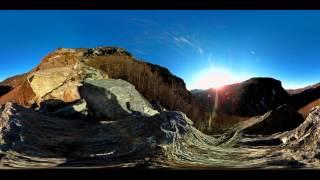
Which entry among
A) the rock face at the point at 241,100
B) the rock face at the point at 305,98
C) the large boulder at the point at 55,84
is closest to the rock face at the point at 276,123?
the rock face at the point at 241,100

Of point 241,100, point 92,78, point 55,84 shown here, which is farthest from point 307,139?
point 241,100

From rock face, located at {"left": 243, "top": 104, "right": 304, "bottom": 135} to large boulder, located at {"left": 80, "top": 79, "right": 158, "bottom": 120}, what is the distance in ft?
3.97

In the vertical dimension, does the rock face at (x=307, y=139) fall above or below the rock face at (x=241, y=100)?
below

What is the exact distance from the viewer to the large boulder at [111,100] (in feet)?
18.2

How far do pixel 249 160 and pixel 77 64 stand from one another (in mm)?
5263

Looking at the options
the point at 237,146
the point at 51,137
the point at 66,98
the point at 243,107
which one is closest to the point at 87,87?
the point at 66,98


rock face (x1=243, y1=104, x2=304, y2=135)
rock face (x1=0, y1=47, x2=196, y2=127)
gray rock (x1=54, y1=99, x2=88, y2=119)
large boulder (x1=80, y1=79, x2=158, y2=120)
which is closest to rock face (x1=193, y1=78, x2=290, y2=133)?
rock face (x1=0, y1=47, x2=196, y2=127)

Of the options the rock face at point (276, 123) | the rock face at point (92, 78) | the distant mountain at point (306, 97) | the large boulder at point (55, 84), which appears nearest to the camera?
the rock face at point (276, 123)

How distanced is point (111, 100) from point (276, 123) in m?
1.98

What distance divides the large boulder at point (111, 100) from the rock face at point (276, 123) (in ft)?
3.97

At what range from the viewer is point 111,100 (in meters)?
5.73

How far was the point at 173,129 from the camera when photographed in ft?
12.8

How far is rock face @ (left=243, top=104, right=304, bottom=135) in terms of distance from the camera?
19.0ft

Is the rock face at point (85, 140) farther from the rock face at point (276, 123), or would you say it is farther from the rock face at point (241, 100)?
the rock face at point (241, 100)
